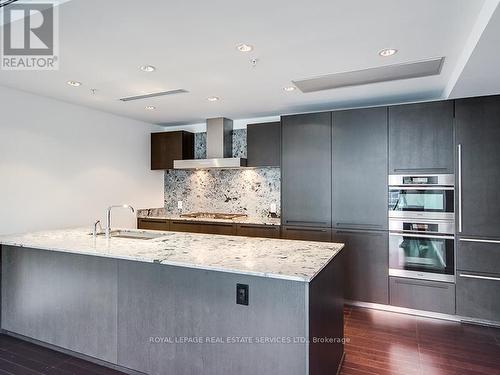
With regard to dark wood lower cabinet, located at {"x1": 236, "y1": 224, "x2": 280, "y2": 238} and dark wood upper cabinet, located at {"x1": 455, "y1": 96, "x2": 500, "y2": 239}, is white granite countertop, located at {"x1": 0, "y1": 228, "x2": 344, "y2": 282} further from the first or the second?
dark wood upper cabinet, located at {"x1": 455, "y1": 96, "x2": 500, "y2": 239}

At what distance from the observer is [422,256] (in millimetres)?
3447

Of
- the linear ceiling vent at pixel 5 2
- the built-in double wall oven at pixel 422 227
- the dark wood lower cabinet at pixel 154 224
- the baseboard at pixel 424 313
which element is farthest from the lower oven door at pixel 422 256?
the linear ceiling vent at pixel 5 2

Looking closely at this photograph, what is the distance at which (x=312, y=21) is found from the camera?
1953 millimetres

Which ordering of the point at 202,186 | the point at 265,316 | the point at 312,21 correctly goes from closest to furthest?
the point at 265,316 → the point at 312,21 → the point at 202,186

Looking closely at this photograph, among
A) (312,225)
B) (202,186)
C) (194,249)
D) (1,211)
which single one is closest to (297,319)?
(194,249)

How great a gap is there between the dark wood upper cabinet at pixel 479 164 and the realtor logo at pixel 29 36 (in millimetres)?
3676

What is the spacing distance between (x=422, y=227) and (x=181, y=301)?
8.88 ft

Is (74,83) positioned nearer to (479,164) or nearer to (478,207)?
(479,164)

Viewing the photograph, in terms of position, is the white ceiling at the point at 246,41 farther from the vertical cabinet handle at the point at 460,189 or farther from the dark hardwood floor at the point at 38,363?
the dark hardwood floor at the point at 38,363

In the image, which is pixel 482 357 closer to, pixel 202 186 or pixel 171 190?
pixel 202 186

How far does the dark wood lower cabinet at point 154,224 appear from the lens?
187 inches

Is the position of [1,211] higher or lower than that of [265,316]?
higher

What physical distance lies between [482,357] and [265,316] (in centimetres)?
206

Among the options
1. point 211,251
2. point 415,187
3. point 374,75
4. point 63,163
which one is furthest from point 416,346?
point 63,163
